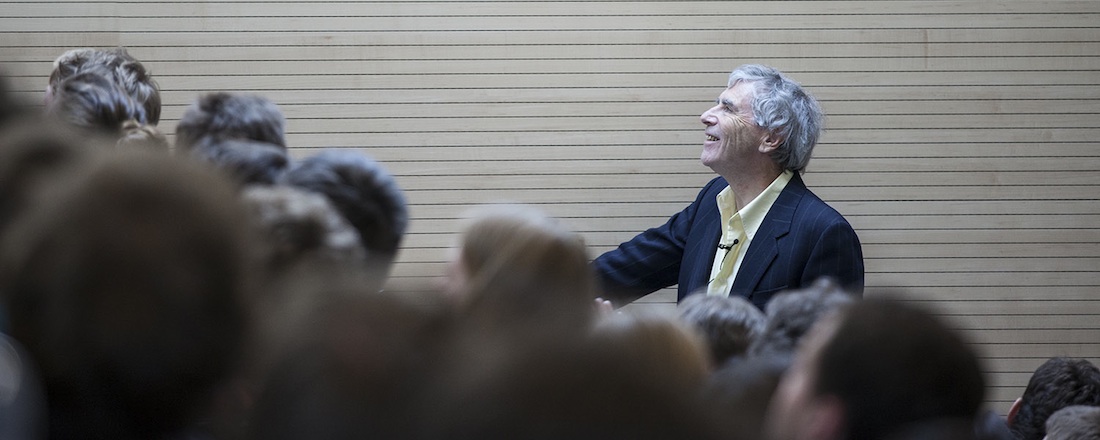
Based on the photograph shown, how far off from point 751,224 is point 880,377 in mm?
2499

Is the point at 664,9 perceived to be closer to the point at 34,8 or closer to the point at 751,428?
the point at 34,8

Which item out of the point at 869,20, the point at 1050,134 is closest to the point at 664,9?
the point at 869,20

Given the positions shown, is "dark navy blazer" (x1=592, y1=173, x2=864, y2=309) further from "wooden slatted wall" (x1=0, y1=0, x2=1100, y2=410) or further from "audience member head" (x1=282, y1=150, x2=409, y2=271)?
"audience member head" (x1=282, y1=150, x2=409, y2=271)

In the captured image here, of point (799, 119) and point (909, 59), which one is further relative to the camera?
point (909, 59)

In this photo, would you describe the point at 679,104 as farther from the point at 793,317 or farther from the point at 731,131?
the point at 793,317

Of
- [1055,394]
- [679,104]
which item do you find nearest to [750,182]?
[679,104]

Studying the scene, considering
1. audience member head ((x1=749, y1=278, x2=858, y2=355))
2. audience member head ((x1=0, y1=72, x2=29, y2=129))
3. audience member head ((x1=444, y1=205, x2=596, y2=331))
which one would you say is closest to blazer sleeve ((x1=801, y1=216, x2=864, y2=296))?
audience member head ((x1=749, y1=278, x2=858, y2=355))

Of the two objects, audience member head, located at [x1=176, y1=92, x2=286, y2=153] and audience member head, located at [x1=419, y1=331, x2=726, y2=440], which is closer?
audience member head, located at [x1=419, y1=331, x2=726, y2=440]

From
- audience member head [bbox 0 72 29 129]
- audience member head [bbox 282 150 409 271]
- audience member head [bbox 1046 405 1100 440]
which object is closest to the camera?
audience member head [bbox 0 72 29 129]

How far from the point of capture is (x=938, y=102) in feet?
14.2

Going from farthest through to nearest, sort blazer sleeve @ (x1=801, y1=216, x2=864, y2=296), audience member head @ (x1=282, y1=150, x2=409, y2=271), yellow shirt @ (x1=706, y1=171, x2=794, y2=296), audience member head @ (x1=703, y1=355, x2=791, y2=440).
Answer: yellow shirt @ (x1=706, y1=171, x2=794, y2=296), blazer sleeve @ (x1=801, y1=216, x2=864, y2=296), audience member head @ (x1=282, y1=150, x2=409, y2=271), audience member head @ (x1=703, y1=355, x2=791, y2=440)

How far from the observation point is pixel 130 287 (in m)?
0.82

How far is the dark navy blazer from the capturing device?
350 cm

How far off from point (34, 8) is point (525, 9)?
6.11ft
